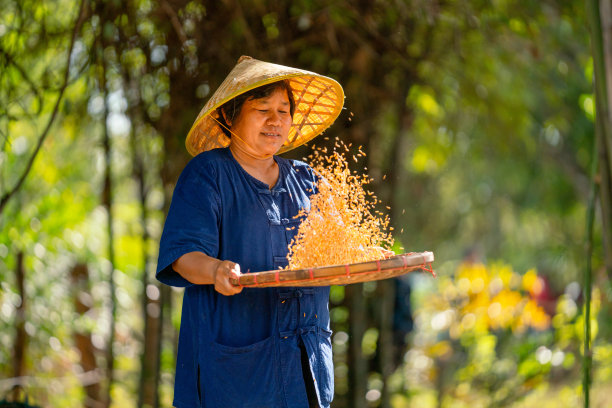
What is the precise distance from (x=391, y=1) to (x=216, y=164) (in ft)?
5.09

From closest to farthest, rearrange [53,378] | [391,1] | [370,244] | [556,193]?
[370,244], [391,1], [53,378], [556,193]

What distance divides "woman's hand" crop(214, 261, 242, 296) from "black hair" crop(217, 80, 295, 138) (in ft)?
1.36

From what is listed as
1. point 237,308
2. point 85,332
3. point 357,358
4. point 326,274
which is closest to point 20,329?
point 85,332

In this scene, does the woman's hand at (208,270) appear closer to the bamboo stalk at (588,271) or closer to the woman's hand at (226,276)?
the woman's hand at (226,276)

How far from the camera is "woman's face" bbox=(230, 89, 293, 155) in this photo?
1.54 m

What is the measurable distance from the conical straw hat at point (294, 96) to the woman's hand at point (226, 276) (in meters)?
0.38

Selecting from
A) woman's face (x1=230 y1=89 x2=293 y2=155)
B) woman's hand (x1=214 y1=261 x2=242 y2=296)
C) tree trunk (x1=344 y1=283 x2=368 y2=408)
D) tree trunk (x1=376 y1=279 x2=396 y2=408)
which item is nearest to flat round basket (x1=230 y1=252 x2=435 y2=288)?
woman's hand (x1=214 y1=261 x2=242 y2=296)

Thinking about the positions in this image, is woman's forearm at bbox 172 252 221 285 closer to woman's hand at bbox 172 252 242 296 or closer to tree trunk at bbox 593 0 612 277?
woman's hand at bbox 172 252 242 296

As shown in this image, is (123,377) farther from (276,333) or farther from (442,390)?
(276,333)

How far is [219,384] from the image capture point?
145 centimetres

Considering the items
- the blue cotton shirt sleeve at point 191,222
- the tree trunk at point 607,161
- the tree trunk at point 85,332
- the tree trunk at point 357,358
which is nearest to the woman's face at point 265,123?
the blue cotton shirt sleeve at point 191,222

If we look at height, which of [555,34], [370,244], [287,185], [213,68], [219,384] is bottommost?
[219,384]

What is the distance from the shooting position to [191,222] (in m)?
1.44

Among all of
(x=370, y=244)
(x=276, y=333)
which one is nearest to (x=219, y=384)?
(x=276, y=333)
